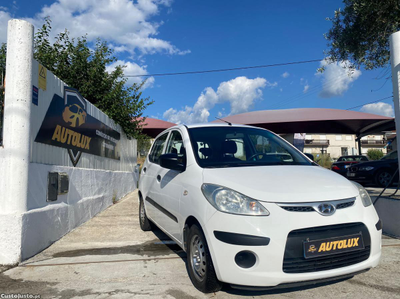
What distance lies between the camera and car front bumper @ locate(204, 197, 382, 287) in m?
2.38

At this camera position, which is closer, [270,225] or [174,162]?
[270,225]

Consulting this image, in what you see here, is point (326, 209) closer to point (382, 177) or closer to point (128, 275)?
point (128, 275)

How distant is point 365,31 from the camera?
798 centimetres

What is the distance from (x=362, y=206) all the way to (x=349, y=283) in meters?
0.85

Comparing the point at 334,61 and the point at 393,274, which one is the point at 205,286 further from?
the point at 334,61

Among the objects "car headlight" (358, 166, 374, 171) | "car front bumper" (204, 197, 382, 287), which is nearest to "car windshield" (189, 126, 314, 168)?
"car front bumper" (204, 197, 382, 287)

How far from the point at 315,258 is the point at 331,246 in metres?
0.16

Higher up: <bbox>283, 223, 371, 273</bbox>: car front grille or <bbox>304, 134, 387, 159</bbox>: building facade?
<bbox>304, 134, 387, 159</bbox>: building facade

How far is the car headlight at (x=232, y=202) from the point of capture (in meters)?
2.50

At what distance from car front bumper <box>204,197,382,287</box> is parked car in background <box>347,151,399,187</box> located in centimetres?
1019

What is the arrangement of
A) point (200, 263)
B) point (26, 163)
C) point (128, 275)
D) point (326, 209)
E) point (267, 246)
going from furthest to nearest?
point (26, 163) → point (128, 275) → point (200, 263) → point (326, 209) → point (267, 246)

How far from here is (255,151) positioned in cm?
381

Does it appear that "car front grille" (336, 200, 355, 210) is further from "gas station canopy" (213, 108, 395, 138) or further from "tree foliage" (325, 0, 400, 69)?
"gas station canopy" (213, 108, 395, 138)

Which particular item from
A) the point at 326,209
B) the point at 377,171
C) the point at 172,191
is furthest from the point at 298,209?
the point at 377,171
